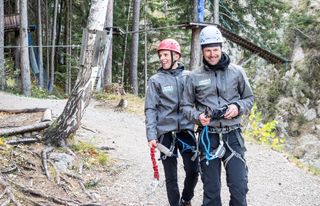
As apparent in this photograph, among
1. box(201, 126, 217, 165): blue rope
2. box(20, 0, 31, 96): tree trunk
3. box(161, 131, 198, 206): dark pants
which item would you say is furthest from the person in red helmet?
box(20, 0, 31, 96): tree trunk

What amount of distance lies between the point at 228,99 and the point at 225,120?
0.20 m

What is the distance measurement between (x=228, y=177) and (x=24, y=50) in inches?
558

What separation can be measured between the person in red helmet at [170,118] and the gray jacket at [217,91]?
0.39 metres

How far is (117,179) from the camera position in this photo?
6047 mm

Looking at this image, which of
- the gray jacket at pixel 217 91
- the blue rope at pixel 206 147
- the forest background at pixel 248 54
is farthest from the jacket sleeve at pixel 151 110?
the forest background at pixel 248 54

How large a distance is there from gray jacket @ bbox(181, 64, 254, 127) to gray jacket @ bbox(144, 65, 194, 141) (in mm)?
379

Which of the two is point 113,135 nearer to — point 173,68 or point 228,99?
point 173,68

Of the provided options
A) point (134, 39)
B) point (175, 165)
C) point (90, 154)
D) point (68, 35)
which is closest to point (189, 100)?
point (175, 165)

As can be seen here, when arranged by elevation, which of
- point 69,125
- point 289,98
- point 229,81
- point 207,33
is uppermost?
point 207,33

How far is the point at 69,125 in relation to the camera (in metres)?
6.27

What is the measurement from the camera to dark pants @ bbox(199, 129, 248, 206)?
3.68 meters

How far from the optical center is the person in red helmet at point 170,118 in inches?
166

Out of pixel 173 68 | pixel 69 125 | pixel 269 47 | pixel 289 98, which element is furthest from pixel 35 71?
pixel 173 68

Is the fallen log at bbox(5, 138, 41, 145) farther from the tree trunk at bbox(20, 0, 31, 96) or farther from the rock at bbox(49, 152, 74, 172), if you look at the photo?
the tree trunk at bbox(20, 0, 31, 96)
